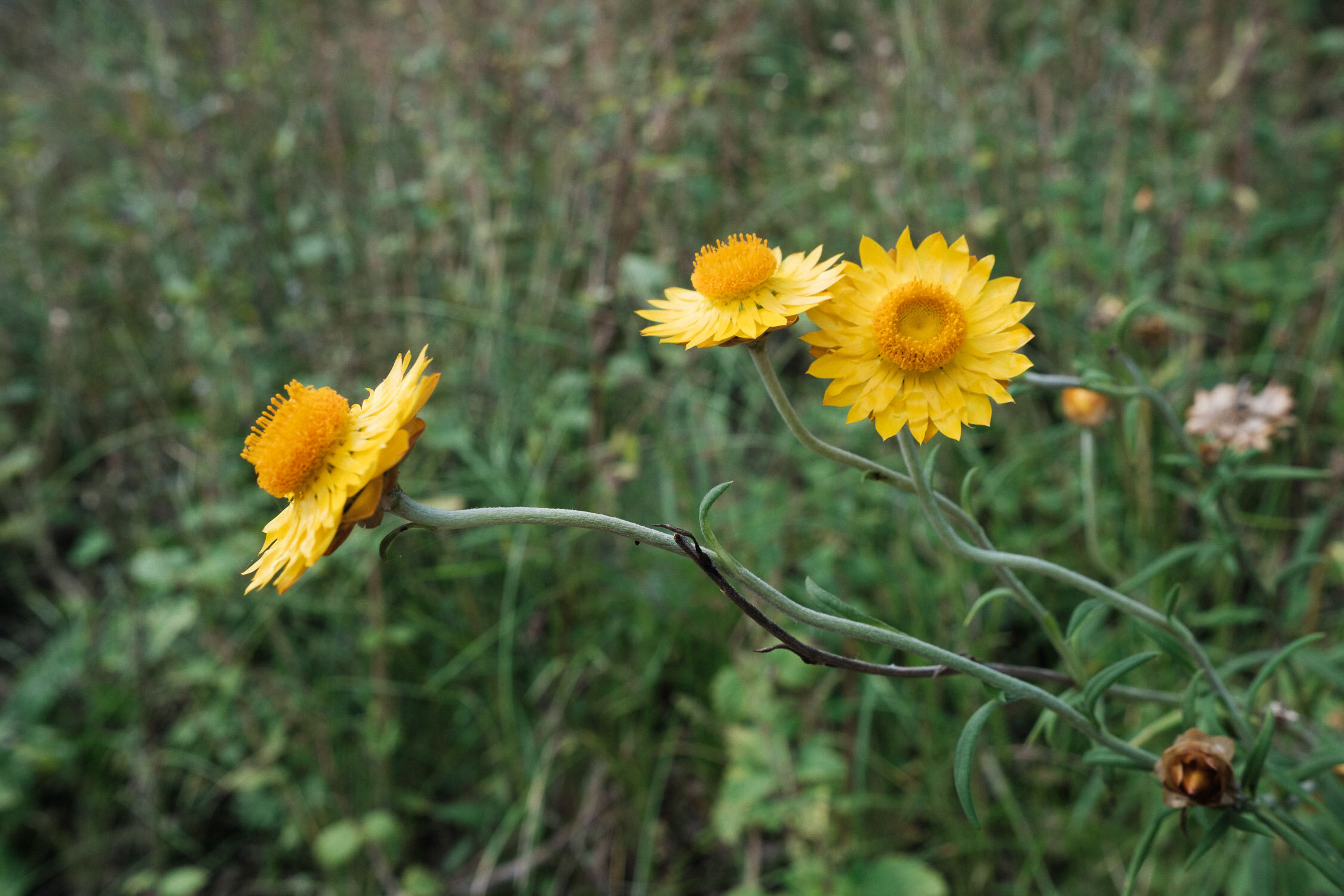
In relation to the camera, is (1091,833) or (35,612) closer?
(1091,833)

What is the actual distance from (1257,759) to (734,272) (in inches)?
27.6

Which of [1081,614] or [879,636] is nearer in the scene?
[879,636]

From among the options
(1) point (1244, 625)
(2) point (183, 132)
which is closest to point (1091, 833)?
(1) point (1244, 625)

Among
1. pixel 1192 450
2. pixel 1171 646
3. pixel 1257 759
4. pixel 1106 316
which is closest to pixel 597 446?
pixel 1106 316

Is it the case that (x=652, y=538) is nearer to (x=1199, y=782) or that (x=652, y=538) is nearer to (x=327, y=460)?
(x=327, y=460)

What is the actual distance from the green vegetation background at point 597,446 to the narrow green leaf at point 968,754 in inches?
10.6

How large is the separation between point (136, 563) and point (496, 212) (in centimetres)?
166

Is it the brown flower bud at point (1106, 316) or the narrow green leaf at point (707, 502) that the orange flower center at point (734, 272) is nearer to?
the narrow green leaf at point (707, 502)

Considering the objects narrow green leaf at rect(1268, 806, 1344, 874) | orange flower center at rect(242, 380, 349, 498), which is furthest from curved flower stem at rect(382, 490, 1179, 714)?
narrow green leaf at rect(1268, 806, 1344, 874)

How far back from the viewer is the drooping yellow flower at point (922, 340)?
79 cm

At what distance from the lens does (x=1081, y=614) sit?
0.86m

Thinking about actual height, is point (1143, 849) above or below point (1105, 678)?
below

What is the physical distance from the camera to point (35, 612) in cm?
289

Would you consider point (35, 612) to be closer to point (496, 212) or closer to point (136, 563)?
point (136, 563)
